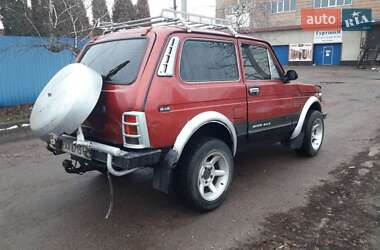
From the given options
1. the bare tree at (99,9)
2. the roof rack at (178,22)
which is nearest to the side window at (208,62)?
the roof rack at (178,22)

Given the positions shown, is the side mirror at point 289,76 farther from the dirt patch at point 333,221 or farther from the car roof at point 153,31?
the dirt patch at point 333,221

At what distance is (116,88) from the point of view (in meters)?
3.25

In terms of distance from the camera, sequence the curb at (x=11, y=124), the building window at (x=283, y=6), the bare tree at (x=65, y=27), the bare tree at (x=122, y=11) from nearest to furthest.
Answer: the curb at (x=11, y=124) → the bare tree at (x=65, y=27) → the bare tree at (x=122, y=11) → the building window at (x=283, y=6)

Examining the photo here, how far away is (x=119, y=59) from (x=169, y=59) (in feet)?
2.01

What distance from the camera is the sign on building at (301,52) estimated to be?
31.8 meters

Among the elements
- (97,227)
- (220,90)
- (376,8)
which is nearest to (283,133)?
(220,90)

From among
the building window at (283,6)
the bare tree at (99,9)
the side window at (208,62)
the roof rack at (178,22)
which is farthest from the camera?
the building window at (283,6)

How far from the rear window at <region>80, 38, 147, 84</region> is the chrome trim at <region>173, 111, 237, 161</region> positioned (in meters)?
0.73

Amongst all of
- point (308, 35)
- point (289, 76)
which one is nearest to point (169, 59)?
point (289, 76)

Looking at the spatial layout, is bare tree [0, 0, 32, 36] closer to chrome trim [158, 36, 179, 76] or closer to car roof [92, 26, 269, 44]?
car roof [92, 26, 269, 44]

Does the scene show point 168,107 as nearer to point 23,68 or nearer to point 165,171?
point 165,171

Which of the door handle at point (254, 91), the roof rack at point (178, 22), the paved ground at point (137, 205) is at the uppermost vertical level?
the roof rack at point (178, 22)

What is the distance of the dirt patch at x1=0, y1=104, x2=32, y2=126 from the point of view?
8.42m

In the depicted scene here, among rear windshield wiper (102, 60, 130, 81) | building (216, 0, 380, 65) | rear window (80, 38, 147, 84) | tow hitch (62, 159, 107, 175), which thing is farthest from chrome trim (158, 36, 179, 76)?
building (216, 0, 380, 65)
